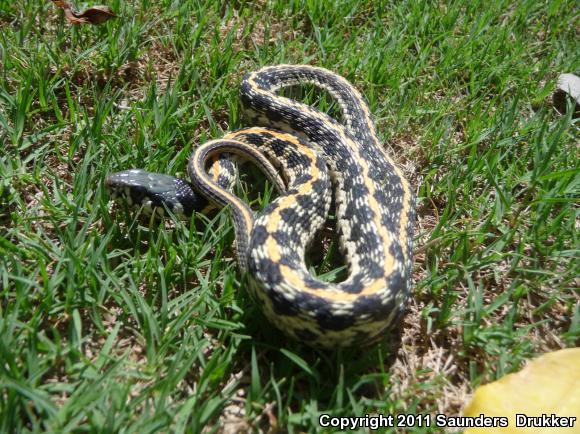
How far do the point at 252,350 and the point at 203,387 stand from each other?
12.0 inches

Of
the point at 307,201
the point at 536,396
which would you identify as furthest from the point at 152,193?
the point at 536,396

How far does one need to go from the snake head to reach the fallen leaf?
80.0 inches

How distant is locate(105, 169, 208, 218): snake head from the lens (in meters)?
3.21

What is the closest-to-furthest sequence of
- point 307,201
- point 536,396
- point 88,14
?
point 536,396 < point 307,201 < point 88,14

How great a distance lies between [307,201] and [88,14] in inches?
99.2

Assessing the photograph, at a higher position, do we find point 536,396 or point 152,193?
point 536,396

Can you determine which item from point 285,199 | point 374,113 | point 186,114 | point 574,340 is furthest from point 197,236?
point 574,340

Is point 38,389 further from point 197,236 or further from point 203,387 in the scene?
point 197,236

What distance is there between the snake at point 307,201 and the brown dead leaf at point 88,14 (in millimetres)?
1316

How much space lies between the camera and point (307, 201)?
132 inches

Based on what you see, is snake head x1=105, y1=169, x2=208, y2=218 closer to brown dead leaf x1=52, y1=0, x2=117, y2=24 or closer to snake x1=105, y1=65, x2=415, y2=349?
snake x1=105, y1=65, x2=415, y2=349

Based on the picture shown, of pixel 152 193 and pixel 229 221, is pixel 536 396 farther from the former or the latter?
pixel 152 193

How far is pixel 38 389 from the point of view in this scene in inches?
93.2


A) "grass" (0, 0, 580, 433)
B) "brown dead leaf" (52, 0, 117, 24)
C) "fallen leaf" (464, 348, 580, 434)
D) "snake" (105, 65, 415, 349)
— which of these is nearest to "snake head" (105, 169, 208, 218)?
"snake" (105, 65, 415, 349)
